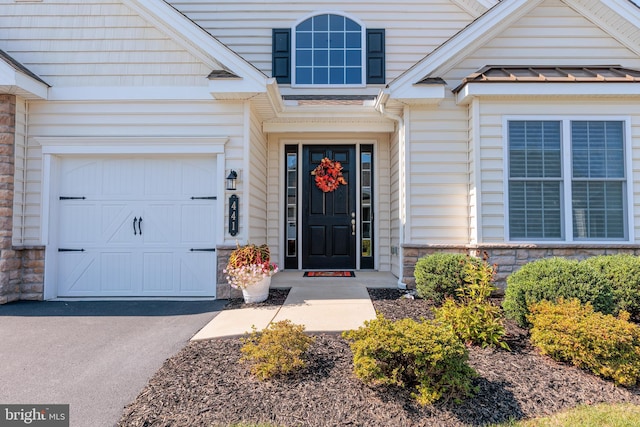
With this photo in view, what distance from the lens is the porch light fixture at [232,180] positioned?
536 cm

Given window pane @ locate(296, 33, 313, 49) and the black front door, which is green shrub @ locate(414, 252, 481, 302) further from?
window pane @ locate(296, 33, 313, 49)

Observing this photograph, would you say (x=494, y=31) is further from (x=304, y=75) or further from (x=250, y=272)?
(x=250, y=272)

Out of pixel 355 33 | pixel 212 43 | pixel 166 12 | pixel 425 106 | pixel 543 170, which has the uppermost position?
pixel 355 33

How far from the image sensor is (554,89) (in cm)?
524

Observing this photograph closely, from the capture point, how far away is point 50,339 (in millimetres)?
3787

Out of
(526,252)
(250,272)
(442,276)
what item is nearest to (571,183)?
(526,252)

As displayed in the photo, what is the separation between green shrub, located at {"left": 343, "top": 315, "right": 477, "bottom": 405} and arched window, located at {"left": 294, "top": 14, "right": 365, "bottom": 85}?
234 inches

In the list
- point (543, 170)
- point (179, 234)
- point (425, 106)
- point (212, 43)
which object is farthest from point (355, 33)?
point (179, 234)

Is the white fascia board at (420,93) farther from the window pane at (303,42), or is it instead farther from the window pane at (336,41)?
the window pane at (303,42)

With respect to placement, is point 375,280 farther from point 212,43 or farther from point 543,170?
point 212,43

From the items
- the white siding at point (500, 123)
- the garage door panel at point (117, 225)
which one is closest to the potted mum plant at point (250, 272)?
the garage door panel at point (117, 225)

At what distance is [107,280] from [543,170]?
655 centimetres

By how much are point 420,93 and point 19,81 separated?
5.45m

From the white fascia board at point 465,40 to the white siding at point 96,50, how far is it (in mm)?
2955
